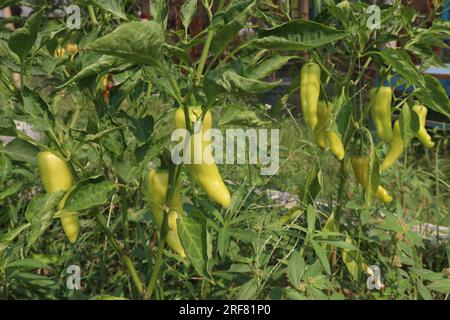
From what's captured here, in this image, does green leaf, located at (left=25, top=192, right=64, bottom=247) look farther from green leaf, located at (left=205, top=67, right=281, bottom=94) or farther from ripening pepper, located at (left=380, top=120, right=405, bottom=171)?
ripening pepper, located at (left=380, top=120, right=405, bottom=171)

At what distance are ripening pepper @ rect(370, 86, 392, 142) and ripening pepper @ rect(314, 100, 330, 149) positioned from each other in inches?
3.6

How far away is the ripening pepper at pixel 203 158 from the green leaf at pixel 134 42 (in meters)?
0.15

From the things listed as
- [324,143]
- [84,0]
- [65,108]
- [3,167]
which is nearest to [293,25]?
[84,0]

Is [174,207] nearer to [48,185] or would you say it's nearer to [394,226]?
[48,185]

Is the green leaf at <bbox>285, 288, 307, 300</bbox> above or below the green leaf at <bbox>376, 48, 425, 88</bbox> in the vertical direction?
below

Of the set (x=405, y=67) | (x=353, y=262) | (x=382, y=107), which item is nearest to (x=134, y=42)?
(x=405, y=67)

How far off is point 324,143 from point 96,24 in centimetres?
50

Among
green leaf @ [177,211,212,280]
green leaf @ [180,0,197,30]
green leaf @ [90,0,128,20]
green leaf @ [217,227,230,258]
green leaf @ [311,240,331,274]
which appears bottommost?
green leaf @ [311,240,331,274]

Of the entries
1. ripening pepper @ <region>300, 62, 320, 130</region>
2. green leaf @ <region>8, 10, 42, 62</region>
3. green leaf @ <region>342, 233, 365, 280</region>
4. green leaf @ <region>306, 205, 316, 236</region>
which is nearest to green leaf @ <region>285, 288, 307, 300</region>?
green leaf @ <region>306, 205, 316, 236</region>

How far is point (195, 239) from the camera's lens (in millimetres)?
648

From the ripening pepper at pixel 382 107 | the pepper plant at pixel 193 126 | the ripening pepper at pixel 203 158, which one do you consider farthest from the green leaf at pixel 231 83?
the ripening pepper at pixel 382 107

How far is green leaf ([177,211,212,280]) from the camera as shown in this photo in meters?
0.62

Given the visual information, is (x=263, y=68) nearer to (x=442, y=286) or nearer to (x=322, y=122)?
(x=322, y=122)

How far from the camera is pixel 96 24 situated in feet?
2.63
